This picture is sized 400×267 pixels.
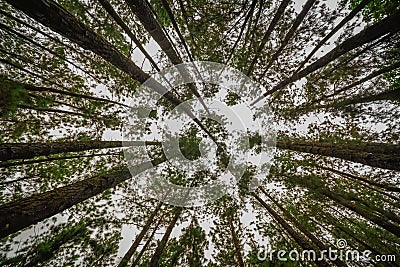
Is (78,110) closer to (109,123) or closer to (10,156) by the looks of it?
(109,123)

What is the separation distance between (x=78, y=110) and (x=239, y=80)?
5.30 m

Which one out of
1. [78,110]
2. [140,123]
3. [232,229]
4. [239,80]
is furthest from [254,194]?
[78,110]

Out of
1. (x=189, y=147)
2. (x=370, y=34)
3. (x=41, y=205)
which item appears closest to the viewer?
(x=41, y=205)

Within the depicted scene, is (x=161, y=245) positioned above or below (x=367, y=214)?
below

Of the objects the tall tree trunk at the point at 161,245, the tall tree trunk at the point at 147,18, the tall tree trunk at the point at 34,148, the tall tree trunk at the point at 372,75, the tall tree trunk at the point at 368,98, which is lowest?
the tall tree trunk at the point at 161,245

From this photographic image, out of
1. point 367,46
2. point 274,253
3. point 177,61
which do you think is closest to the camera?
point 367,46

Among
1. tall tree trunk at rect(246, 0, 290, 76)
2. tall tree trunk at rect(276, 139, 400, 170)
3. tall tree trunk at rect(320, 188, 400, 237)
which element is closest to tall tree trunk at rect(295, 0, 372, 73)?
tall tree trunk at rect(246, 0, 290, 76)

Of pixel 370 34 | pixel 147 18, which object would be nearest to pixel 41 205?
pixel 147 18

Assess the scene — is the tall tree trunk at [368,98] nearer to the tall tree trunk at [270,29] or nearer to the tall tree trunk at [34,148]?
the tall tree trunk at [270,29]

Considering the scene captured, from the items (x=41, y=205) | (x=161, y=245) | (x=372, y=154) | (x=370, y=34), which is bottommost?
(x=161, y=245)

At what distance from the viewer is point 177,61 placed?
5.51 meters

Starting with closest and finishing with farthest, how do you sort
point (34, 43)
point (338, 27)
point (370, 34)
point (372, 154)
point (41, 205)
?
point (41, 205), point (370, 34), point (372, 154), point (34, 43), point (338, 27)

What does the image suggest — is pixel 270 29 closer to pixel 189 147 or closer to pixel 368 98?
pixel 368 98

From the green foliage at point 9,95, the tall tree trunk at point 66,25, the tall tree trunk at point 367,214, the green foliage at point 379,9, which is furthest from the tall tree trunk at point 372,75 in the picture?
the green foliage at point 9,95
